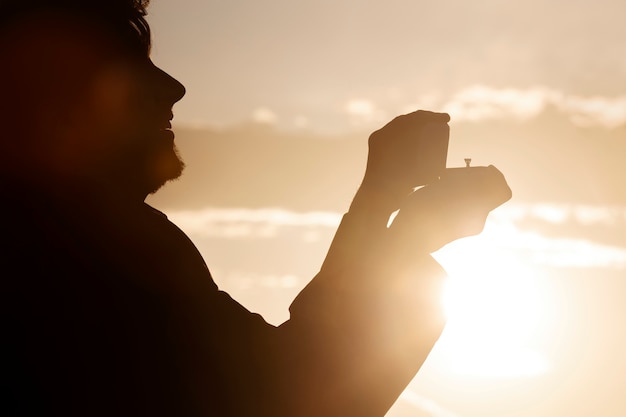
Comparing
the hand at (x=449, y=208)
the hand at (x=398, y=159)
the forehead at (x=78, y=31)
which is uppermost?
the forehead at (x=78, y=31)

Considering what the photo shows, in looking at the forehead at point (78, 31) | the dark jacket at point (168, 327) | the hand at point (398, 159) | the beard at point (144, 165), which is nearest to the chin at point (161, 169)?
the beard at point (144, 165)

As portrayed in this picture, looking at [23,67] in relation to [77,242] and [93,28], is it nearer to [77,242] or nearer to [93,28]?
[93,28]

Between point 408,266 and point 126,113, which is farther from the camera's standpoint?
point 126,113

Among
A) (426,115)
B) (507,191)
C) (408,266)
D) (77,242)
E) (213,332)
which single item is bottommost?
(213,332)

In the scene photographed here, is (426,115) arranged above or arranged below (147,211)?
above

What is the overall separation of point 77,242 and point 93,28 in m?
0.84

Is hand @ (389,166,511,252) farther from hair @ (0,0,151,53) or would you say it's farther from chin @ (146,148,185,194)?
hair @ (0,0,151,53)

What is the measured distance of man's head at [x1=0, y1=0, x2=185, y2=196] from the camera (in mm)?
2410

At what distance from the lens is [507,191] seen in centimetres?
255

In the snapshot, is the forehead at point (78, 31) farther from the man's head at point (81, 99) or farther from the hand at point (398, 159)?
the hand at point (398, 159)

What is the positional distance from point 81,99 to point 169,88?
277 mm

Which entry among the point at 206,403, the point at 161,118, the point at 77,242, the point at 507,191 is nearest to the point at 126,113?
the point at 161,118

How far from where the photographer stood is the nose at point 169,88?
8.60ft

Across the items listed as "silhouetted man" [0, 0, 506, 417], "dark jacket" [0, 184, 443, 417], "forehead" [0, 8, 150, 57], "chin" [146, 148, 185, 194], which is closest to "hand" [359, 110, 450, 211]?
"silhouetted man" [0, 0, 506, 417]
